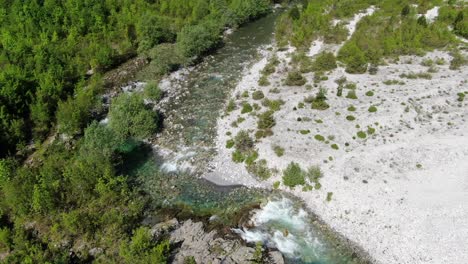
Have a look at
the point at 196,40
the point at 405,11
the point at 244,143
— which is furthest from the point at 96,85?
the point at 405,11

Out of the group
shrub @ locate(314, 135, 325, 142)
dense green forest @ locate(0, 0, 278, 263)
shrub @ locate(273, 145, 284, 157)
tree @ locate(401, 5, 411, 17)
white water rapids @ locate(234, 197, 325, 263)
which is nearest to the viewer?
white water rapids @ locate(234, 197, 325, 263)

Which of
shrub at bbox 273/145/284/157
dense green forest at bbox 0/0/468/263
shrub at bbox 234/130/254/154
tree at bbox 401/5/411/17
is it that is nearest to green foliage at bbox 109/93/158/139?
dense green forest at bbox 0/0/468/263

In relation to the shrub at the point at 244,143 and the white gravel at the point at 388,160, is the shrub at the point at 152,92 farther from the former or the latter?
the shrub at the point at 244,143

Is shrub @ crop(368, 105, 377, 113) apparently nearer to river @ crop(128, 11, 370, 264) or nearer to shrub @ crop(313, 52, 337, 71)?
shrub @ crop(313, 52, 337, 71)

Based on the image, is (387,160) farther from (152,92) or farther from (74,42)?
(74,42)

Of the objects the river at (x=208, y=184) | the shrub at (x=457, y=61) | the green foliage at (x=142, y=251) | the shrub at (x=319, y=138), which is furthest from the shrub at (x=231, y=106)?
the shrub at (x=457, y=61)

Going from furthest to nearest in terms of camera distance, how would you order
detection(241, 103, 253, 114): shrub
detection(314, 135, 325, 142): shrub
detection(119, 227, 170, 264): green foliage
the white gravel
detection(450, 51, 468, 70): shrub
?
detection(450, 51, 468, 70): shrub
detection(241, 103, 253, 114): shrub
detection(314, 135, 325, 142): shrub
the white gravel
detection(119, 227, 170, 264): green foliage

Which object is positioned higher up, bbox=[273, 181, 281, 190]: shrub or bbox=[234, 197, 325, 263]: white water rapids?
bbox=[273, 181, 281, 190]: shrub
